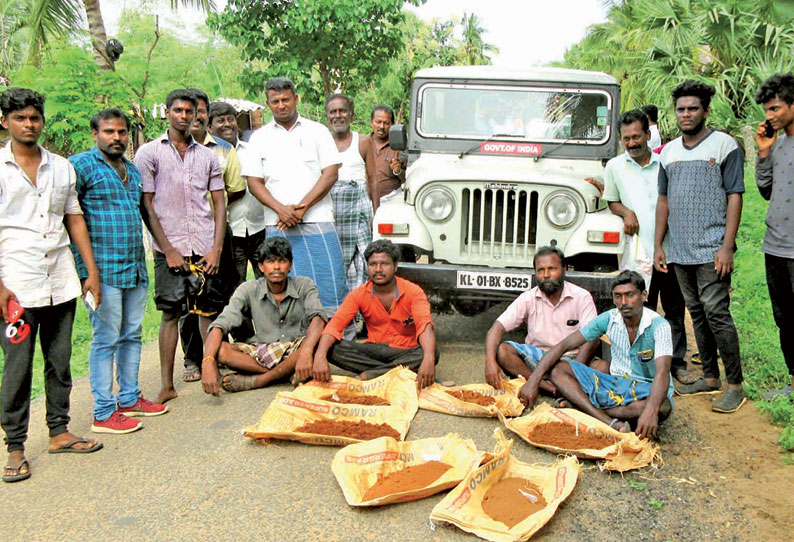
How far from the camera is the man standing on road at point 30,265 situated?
347 cm

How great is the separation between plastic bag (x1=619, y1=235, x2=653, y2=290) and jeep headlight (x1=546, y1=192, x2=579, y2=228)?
1.45 feet

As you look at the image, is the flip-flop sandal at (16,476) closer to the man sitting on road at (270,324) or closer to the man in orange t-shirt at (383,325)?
the man sitting on road at (270,324)

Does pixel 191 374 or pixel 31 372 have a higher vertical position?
pixel 31 372

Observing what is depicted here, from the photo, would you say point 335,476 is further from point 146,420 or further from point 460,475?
point 146,420

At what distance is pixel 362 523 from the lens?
3.04m

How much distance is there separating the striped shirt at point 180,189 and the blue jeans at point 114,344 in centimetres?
53

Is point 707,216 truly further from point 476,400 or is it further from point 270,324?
point 270,324

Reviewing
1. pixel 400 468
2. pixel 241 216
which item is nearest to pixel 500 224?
pixel 241 216

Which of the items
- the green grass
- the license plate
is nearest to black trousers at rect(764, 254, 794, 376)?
the license plate

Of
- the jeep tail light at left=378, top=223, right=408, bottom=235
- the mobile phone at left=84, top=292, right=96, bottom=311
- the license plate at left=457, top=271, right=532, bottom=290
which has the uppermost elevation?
the jeep tail light at left=378, top=223, right=408, bottom=235

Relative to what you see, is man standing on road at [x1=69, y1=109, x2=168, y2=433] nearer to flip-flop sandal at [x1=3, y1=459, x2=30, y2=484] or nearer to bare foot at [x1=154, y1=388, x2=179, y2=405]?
bare foot at [x1=154, y1=388, x2=179, y2=405]

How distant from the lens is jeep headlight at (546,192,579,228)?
536 cm

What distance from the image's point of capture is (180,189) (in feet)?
15.1

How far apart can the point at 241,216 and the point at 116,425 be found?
202 cm
